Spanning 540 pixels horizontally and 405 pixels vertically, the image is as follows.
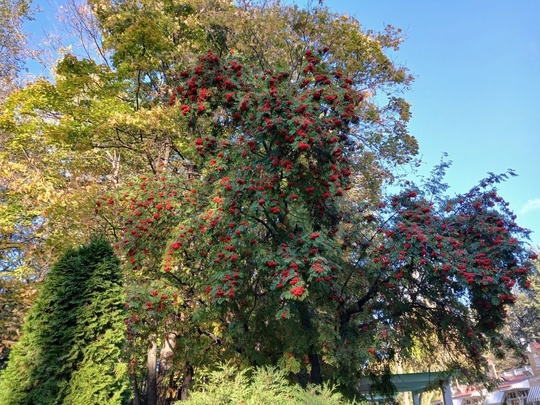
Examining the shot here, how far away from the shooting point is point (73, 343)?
13.5 ft

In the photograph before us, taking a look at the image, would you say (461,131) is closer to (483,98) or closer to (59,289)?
(483,98)

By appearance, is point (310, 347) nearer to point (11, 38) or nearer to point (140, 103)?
point (140, 103)

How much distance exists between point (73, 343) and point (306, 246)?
122 inches

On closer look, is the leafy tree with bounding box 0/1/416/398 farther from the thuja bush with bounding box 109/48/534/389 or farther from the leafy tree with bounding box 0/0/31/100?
the leafy tree with bounding box 0/0/31/100

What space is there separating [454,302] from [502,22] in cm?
766

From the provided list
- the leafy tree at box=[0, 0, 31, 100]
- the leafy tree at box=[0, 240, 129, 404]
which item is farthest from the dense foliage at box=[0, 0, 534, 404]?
the leafy tree at box=[0, 0, 31, 100]

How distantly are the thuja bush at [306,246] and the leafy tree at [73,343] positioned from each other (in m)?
1.44

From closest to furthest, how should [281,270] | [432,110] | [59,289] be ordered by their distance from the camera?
[59,289], [281,270], [432,110]

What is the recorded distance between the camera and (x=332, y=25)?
9.18 metres

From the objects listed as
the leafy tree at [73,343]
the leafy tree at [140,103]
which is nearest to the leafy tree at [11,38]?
the leafy tree at [140,103]

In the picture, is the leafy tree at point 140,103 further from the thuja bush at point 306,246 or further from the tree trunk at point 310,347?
the tree trunk at point 310,347

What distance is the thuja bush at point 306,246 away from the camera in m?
5.42

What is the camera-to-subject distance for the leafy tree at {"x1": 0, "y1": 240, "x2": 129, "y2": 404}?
3869 millimetres

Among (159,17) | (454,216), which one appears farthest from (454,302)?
(159,17)
